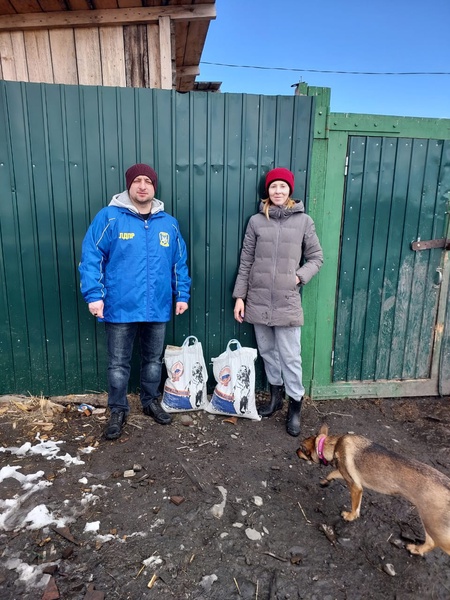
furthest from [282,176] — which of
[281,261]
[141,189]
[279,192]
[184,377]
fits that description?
[184,377]

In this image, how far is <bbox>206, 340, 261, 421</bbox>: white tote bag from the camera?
3729 mm

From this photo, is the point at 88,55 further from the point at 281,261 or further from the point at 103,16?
the point at 281,261

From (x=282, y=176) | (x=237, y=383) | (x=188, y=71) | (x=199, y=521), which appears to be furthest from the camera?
(x=188, y=71)

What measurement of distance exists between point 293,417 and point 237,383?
1.93ft

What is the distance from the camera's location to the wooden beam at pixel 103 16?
3.87 m

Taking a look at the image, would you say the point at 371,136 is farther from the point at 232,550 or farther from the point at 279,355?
the point at 232,550

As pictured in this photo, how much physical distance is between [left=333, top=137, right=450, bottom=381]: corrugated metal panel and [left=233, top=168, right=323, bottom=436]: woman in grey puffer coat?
0.65 metres

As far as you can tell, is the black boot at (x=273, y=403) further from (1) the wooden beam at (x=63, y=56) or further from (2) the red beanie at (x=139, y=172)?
(1) the wooden beam at (x=63, y=56)

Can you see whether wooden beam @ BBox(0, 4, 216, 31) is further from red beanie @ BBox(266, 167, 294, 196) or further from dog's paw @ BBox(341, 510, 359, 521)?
dog's paw @ BBox(341, 510, 359, 521)

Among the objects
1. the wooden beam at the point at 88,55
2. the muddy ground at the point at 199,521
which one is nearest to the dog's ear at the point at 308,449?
the muddy ground at the point at 199,521

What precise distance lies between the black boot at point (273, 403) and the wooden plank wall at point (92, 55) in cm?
318

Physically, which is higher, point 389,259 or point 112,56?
point 112,56

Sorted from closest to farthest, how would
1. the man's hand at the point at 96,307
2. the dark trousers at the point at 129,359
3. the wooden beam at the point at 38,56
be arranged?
the man's hand at the point at 96,307 < the dark trousers at the point at 129,359 < the wooden beam at the point at 38,56

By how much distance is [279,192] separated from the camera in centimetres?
349
